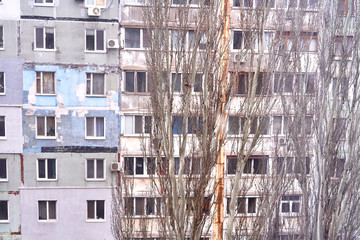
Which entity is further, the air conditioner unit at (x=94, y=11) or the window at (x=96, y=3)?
the window at (x=96, y=3)

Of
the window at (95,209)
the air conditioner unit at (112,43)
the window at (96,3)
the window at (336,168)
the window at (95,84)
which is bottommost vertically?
the window at (95,209)

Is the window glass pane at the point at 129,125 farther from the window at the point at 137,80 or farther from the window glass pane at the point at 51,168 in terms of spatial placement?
the window glass pane at the point at 51,168

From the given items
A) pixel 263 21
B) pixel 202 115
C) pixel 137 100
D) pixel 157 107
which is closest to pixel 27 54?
pixel 137 100

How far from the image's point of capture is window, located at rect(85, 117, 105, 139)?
8.24 m

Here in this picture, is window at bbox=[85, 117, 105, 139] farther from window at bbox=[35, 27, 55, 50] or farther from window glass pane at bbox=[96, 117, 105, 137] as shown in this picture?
window at bbox=[35, 27, 55, 50]

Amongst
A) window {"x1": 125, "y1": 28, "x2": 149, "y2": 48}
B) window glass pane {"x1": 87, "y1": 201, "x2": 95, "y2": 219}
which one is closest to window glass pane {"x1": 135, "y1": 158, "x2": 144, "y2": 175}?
window glass pane {"x1": 87, "y1": 201, "x2": 95, "y2": 219}

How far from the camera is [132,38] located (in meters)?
8.10

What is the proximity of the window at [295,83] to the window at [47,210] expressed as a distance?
20.5 feet

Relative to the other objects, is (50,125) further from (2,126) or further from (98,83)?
(98,83)

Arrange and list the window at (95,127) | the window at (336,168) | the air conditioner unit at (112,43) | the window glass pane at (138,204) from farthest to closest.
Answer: the window glass pane at (138,204) → the window at (95,127) → the air conditioner unit at (112,43) → the window at (336,168)

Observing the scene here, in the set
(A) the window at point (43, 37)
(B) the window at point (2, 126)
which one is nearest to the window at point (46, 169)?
(B) the window at point (2, 126)

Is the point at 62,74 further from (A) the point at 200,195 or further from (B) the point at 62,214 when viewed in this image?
(A) the point at 200,195

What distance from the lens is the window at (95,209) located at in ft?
27.5

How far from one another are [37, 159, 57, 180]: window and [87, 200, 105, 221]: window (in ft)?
3.86
